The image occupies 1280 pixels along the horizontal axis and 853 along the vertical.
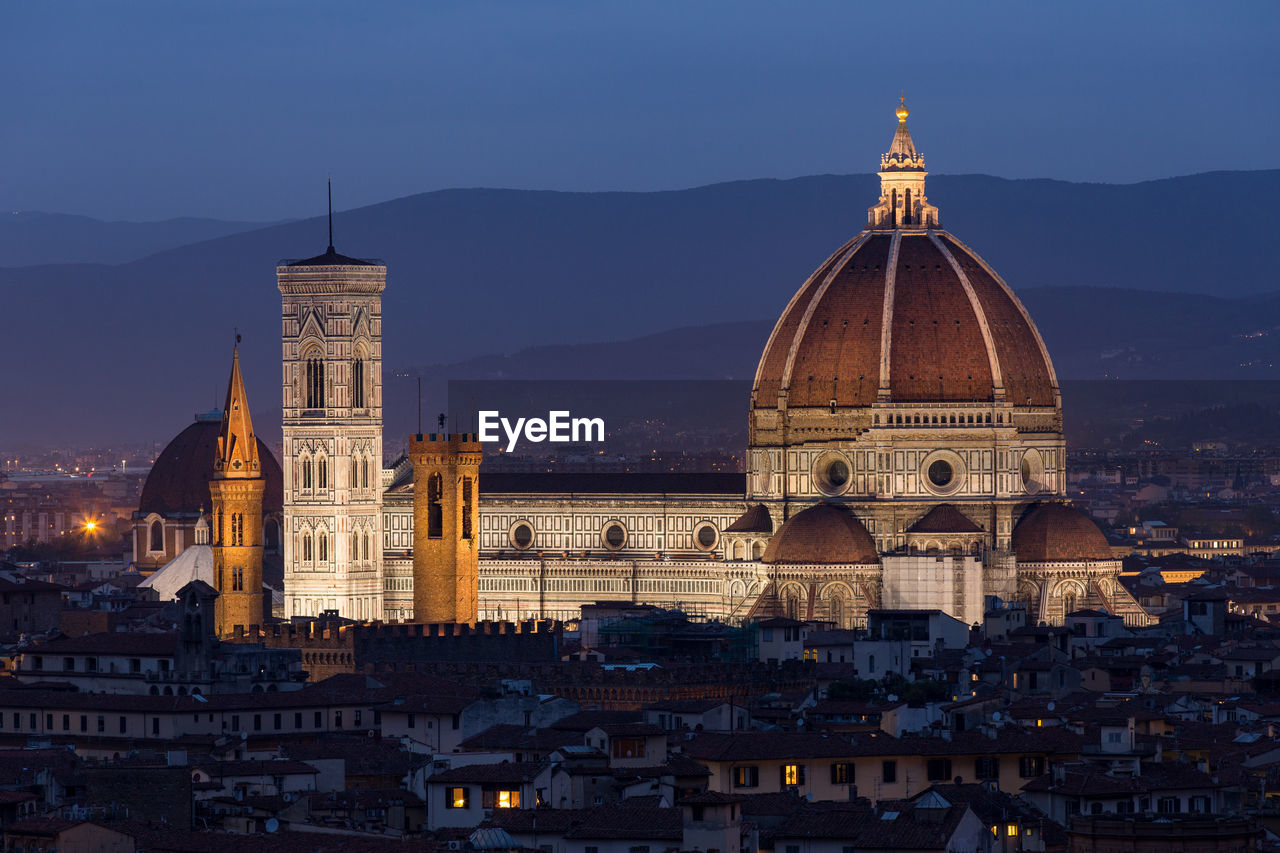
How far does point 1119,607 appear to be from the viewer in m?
136

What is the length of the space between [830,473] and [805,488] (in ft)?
3.34

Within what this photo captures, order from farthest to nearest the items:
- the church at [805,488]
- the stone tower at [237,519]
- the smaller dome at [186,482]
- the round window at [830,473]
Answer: the smaller dome at [186,482] → the round window at [830,473] → the church at [805,488] → the stone tower at [237,519]

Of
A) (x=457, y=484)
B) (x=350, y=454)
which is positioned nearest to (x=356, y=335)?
(x=350, y=454)

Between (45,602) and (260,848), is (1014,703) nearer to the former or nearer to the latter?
(260,848)

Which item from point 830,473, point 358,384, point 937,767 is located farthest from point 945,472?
point 937,767

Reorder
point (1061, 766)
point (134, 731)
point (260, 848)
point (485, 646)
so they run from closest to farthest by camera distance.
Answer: point (260, 848)
point (1061, 766)
point (134, 731)
point (485, 646)

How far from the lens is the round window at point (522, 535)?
5717 inches

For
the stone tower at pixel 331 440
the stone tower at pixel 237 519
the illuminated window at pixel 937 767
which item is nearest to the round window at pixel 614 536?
the stone tower at pixel 331 440

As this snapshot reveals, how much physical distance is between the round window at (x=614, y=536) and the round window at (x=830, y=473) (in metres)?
7.12

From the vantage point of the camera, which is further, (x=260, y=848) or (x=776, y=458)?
(x=776, y=458)

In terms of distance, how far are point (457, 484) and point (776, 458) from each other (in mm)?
14133

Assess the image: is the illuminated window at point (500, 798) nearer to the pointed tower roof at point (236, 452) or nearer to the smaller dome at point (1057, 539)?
the pointed tower roof at point (236, 452)

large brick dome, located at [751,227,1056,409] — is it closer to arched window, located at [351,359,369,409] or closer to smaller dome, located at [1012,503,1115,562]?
smaller dome, located at [1012,503,1115,562]

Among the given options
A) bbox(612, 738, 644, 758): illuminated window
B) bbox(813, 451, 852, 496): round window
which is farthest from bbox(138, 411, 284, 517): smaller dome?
bbox(612, 738, 644, 758): illuminated window
